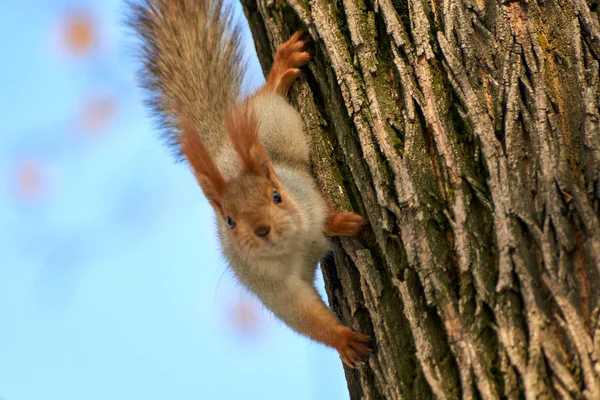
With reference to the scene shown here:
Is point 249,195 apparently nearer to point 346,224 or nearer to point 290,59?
point 346,224

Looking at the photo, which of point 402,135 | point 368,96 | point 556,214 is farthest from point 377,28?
point 556,214

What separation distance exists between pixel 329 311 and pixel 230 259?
2.15 feet

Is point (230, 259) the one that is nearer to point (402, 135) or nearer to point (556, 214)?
point (402, 135)

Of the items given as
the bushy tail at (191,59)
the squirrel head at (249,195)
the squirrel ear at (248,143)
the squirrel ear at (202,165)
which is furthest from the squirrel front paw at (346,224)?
the bushy tail at (191,59)

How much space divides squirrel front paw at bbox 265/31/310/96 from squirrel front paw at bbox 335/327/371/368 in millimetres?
1403

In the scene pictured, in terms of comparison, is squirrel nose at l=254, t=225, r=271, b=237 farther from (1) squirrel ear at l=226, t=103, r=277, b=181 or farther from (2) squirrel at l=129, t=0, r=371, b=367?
(1) squirrel ear at l=226, t=103, r=277, b=181

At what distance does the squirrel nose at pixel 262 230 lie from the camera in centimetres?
309

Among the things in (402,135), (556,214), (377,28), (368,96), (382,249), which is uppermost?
(377,28)

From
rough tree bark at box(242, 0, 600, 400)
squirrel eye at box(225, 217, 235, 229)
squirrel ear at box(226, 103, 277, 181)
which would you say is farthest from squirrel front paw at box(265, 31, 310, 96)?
squirrel eye at box(225, 217, 235, 229)

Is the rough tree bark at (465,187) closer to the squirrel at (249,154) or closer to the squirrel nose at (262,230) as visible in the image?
the squirrel at (249,154)

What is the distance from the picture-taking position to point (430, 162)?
8.87 ft

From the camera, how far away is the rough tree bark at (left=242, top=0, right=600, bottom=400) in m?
2.20

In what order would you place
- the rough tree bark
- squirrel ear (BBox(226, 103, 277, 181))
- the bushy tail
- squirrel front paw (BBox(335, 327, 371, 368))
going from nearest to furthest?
the rough tree bark < squirrel front paw (BBox(335, 327, 371, 368)) < squirrel ear (BBox(226, 103, 277, 181)) < the bushy tail

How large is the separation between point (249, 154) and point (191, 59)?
3.42ft
